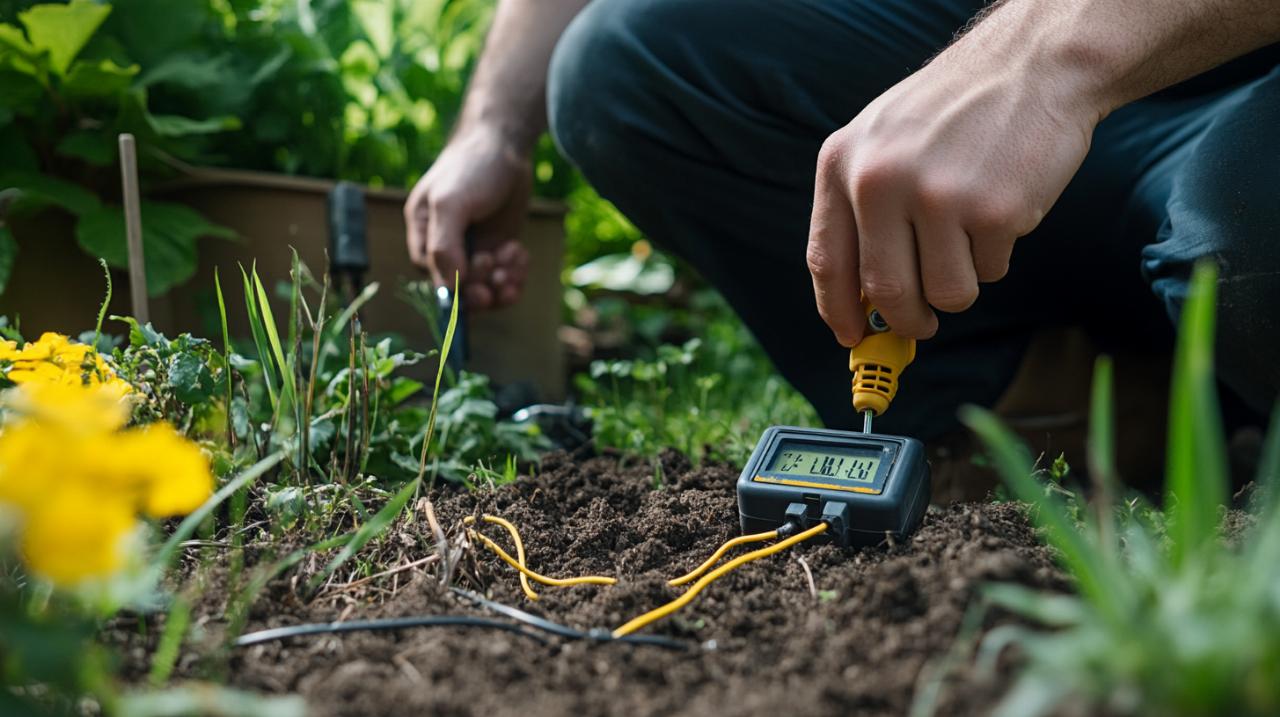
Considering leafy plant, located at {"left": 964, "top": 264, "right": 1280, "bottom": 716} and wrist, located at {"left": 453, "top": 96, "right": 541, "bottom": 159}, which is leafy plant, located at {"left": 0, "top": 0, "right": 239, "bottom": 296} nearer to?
wrist, located at {"left": 453, "top": 96, "right": 541, "bottom": 159}

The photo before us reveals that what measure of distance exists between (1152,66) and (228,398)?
1.24 meters

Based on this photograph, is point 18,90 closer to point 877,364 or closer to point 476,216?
point 476,216

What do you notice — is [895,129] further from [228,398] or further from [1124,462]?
[1124,462]

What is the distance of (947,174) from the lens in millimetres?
1089

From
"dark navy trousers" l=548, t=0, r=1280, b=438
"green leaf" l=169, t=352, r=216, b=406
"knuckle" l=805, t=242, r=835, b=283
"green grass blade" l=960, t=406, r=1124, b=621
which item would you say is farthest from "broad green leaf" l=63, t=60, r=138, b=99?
"green grass blade" l=960, t=406, r=1124, b=621

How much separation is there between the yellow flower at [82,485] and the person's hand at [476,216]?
1487 millimetres

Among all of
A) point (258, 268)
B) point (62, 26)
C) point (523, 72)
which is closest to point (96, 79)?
point (62, 26)

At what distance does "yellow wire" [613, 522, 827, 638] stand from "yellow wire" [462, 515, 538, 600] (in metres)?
0.16

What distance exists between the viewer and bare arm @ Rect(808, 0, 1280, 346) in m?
1.10

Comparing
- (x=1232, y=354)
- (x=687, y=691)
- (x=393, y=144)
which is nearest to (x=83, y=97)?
(x=393, y=144)

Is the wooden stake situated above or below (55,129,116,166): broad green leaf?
below

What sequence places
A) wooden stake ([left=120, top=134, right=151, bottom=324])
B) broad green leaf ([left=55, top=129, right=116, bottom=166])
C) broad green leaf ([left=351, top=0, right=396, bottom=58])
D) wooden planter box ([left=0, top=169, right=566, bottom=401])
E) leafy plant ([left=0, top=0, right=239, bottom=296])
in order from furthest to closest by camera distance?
broad green leaf ([left=351, top=0, right=396, bottom=58]), wooden planter box ([left=0, top=169, right=566, bottom=401]), broad green leaf ([left=55, top=129, right=116, bottom=166]), leafy plant ([left=0, top=0, right=239, bottom=296]), wooden stake ([left=120, top=134, right=151, bottom=324])

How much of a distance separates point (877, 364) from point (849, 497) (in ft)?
0.79

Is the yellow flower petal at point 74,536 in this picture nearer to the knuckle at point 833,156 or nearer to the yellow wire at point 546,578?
the yellow wire at point 546,578
